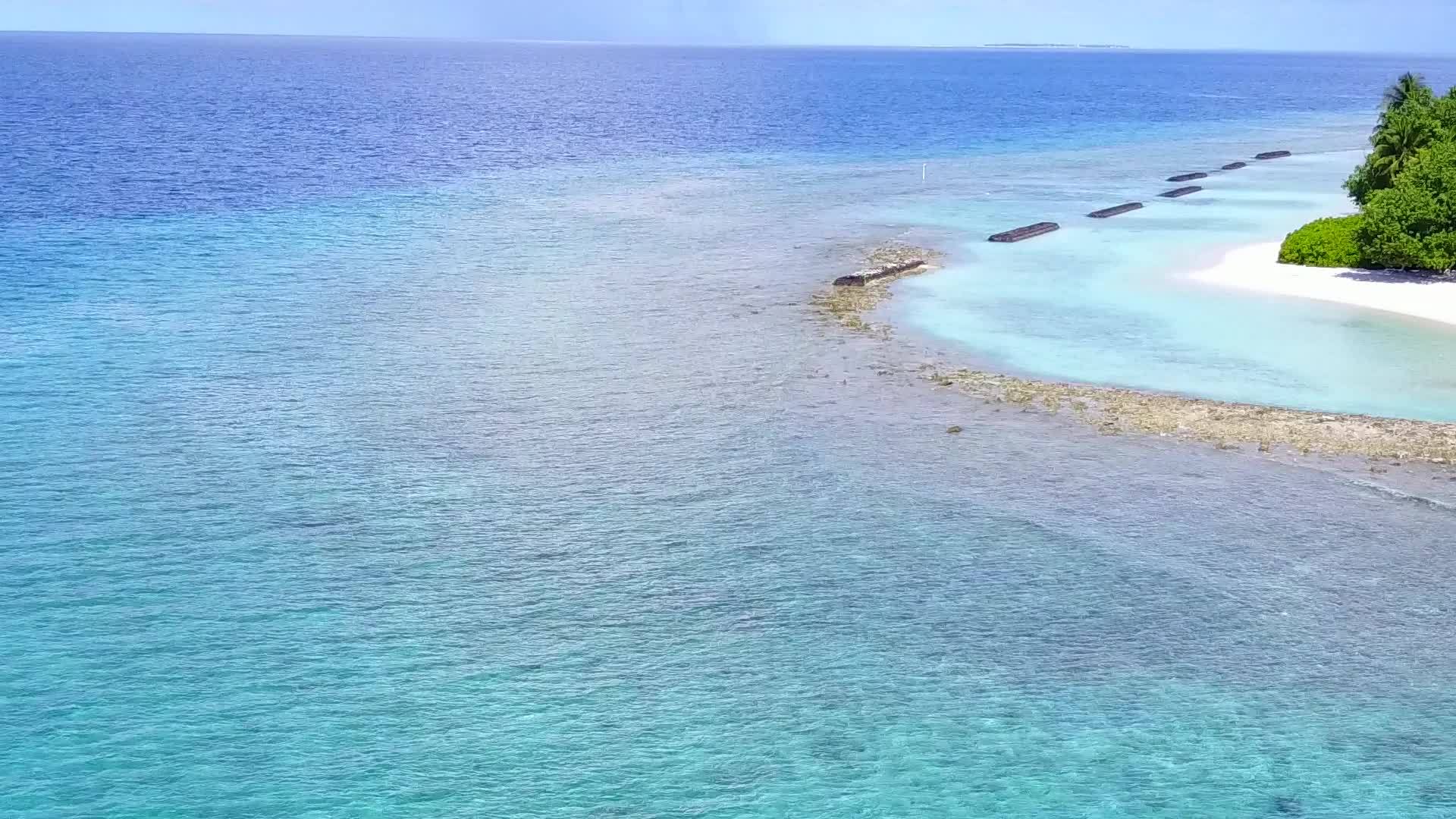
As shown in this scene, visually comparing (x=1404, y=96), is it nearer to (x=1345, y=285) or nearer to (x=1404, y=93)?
(x=1404, y=93)

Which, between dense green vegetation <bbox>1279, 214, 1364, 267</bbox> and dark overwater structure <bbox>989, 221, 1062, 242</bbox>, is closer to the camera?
dense green vegetation <bbox>1279, 214, 1364, 267</bbox>

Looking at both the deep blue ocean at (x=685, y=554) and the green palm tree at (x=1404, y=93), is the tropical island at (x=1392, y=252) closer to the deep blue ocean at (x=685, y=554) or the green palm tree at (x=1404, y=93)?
the deep blue ocean at (x=685, y=554)

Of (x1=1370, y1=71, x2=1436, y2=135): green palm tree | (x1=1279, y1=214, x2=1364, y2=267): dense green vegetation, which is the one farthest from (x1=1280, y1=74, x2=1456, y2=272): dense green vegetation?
(x1=1370, y1=71, x2=1436, y2=135): green palm tree

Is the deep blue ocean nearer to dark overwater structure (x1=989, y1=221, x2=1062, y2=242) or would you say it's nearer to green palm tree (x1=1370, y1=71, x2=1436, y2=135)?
dark overwater structure (x1=989, y1=221, x2=1062, y2=242)

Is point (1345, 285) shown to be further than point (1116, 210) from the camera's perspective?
No

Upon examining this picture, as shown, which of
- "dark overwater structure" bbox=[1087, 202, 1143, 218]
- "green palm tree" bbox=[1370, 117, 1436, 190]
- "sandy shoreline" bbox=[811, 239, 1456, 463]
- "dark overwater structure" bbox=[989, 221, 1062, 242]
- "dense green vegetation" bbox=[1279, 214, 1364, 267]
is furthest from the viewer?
"dark overwater structure" bbox=[1087, 202, 1143, 218]

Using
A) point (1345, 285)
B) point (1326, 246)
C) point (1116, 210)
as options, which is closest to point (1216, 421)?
point (1345, 285)
